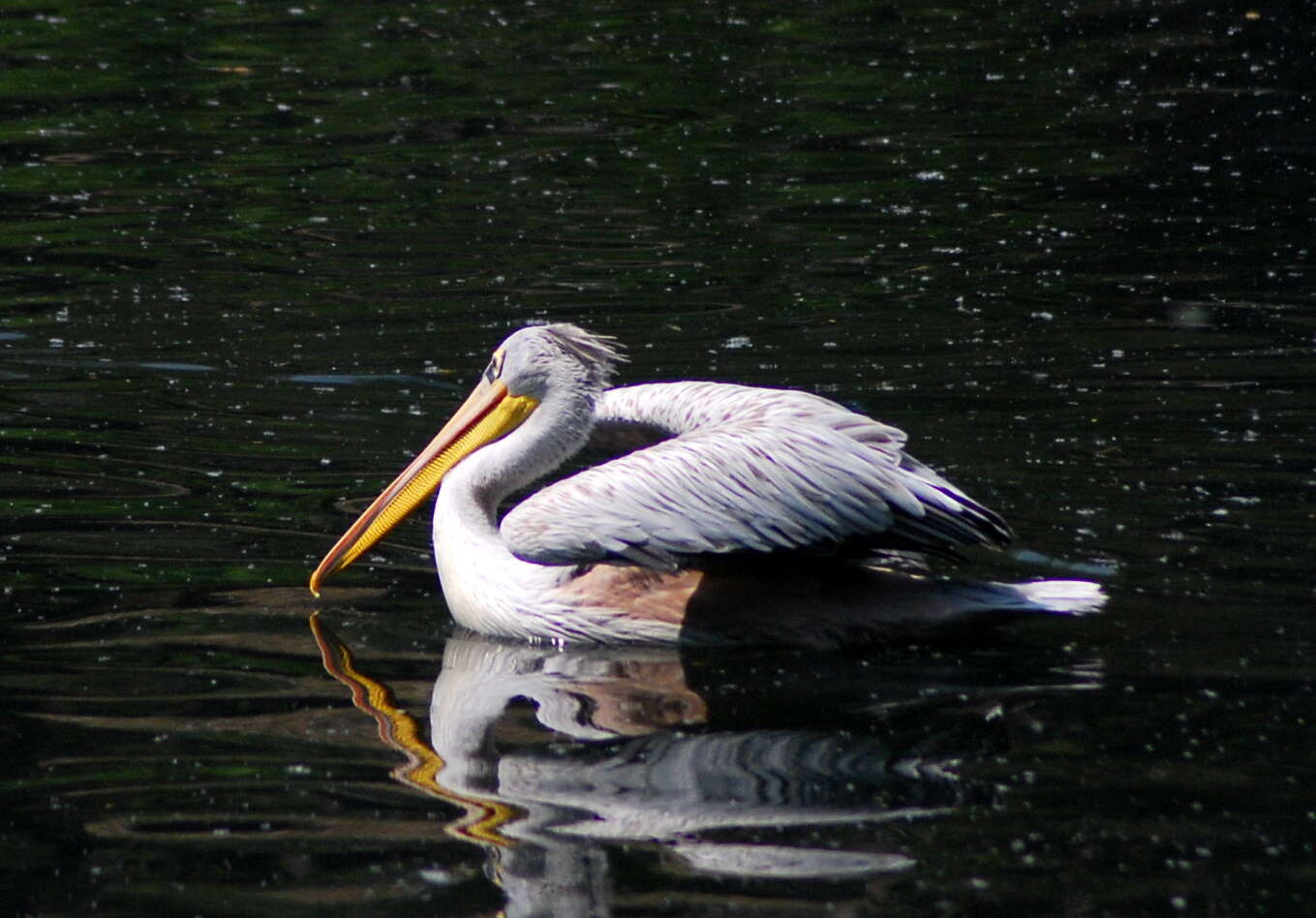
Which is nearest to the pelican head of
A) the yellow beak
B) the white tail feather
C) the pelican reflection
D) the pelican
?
the yellow beak

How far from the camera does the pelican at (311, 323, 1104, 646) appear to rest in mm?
4777

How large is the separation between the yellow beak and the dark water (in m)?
0.19

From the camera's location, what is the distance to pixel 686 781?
13.4 ft

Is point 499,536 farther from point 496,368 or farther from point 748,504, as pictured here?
point 748,504

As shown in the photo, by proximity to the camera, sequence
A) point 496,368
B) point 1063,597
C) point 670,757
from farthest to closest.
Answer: point 496,368 → point 1063,597 → point 670,757

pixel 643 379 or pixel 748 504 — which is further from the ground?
pixel 748 504

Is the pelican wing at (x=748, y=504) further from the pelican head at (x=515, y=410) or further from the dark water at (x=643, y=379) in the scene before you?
the pelican head at (x=515, y=410)

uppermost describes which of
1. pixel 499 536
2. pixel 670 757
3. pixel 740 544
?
pixel 740 544

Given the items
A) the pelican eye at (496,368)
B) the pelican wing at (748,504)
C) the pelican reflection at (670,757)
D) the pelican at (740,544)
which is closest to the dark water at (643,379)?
the pelican reflection at (670,757)

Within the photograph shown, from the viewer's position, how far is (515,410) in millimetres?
5566

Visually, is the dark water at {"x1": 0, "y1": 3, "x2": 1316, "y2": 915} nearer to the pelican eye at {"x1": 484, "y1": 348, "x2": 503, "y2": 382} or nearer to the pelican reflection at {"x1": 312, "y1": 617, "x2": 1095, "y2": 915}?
the pelican reflection at {"x1": 312, "y1": 617, "x2": 1095, "y2": 915}

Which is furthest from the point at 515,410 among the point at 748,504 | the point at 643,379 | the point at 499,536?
the point at 643,379

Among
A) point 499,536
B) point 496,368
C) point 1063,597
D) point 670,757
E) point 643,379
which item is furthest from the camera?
point 643,379

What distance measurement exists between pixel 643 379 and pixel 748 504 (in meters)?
2.66
